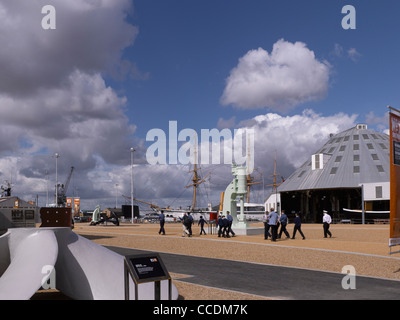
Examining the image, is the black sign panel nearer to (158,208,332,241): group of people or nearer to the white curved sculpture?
the white curved sculpture

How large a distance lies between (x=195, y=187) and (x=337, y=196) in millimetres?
64408

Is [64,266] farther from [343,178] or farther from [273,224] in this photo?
[343,178]

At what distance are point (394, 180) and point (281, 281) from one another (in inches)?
233

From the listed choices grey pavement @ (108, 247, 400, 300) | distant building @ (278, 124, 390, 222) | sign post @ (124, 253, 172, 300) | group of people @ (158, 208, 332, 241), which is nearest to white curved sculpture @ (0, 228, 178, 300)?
sign post @ (124, 253, 172, 300)

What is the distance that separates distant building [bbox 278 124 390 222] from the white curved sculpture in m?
57.9

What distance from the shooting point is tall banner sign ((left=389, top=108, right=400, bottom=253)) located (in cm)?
1382

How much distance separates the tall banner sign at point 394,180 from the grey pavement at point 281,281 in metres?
3.12

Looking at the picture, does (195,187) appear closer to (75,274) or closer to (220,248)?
(220,248)

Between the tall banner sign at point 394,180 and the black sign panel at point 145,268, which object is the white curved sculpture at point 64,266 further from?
the tall banner sign at point 394,180

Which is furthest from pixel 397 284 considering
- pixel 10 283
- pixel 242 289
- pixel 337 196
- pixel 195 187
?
pixel 195 187

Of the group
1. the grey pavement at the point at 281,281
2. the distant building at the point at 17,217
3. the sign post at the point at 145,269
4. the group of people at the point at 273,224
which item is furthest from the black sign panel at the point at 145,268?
the distant building at the point at 17,217

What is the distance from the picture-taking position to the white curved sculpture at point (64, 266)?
792 cm

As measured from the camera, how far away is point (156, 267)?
6.93m

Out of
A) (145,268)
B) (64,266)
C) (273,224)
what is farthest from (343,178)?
(145,268)
